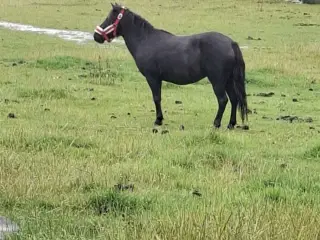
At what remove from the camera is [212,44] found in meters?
12.3

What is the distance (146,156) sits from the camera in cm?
870

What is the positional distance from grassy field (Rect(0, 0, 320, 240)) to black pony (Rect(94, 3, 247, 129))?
0.78m

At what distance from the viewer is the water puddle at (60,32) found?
31.7m

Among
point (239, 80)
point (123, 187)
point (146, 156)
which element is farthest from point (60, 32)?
point (123, 187)

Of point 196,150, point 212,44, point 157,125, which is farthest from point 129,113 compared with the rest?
point 196,150

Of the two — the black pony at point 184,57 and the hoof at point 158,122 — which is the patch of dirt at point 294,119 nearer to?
the black pony at point 184,57

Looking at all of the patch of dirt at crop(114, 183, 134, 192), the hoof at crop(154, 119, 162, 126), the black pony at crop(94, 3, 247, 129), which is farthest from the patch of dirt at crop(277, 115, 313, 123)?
the patch of dirt at crop(114, 183, 134, 192)

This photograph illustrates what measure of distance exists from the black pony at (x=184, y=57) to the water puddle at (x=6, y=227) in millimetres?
7362

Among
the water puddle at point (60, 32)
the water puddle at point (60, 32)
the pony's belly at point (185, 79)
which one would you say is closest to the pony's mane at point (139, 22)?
the pony's belly at point (185, 79)

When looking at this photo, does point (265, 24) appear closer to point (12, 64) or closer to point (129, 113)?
point (12, 64)

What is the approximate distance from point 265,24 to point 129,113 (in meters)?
27.6

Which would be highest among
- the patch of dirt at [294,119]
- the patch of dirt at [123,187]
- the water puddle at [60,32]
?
the patch of dirt at [123,187]

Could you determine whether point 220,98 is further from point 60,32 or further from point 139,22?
point 60,32

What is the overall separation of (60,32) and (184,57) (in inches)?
917
